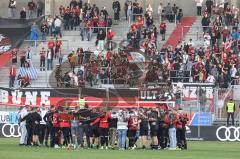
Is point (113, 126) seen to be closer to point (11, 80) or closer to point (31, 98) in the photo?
point (31, 98)

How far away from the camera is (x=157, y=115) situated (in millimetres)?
41188

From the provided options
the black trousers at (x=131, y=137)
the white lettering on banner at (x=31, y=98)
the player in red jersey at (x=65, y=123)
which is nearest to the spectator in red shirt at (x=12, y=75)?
the white lettering on banner at (x=31, y=98)

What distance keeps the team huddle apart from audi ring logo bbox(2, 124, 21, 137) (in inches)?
372

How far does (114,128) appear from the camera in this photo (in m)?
41.2

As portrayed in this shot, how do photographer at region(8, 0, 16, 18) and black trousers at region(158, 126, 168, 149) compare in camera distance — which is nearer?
black trousers at region(158, 126, 168, 149)

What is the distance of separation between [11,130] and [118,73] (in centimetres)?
832

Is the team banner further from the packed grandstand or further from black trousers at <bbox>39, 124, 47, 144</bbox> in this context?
black trousers at <bbox>39, 124, 47, 144</bbox>

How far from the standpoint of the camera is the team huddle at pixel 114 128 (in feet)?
133

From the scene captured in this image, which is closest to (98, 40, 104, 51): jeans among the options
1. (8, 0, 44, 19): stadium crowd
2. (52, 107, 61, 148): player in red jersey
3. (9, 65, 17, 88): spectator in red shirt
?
(9, 65, 17, 88): spectator in red shirt

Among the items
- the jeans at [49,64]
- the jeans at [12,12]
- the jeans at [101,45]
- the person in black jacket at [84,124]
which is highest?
the jeans at [12,12]

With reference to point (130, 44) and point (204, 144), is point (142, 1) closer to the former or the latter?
point (130, 44)

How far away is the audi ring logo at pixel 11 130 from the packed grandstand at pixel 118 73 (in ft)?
0.17

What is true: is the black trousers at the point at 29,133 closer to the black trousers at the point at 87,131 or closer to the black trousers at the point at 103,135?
the black trousers at the point at 87,131

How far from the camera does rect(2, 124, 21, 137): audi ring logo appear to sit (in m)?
51.5
